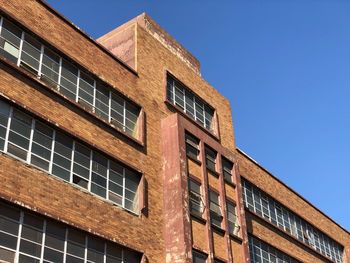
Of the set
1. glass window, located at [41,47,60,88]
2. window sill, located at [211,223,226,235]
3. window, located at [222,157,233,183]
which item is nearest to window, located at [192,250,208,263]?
window sill, located at [211,223,226,235]

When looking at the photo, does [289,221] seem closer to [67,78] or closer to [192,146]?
[192,146]

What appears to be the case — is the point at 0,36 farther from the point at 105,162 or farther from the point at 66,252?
the point at 66,252

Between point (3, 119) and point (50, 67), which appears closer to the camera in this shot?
point (3, 119)

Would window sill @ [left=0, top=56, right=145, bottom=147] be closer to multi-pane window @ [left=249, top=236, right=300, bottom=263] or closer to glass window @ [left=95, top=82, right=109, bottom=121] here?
glass window @ [left=95, top=82, right=109, bottom=121]

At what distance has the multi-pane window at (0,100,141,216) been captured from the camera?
14.6 meters

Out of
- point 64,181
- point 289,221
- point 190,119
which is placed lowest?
point 64,181

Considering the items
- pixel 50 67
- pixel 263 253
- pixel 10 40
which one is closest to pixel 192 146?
pixel 50 67

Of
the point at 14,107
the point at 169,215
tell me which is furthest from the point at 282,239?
the point at 14,107

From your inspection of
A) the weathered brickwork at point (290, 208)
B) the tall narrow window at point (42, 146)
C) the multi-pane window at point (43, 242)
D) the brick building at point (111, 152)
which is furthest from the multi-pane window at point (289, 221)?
the tall narrow window at point (42, 146)

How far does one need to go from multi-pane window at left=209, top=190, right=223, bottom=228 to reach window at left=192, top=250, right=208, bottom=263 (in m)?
1.67

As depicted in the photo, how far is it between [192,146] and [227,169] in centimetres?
248

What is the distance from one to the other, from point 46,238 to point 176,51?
13577 millimetres

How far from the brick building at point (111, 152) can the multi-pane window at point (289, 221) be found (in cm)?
150

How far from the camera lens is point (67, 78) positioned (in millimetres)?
17625
